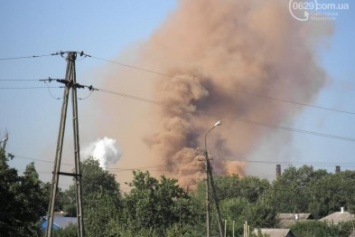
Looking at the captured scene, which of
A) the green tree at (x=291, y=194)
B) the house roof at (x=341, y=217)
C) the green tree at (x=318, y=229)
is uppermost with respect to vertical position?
the green tree at (x=291, y=194)

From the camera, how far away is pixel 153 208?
41406mm

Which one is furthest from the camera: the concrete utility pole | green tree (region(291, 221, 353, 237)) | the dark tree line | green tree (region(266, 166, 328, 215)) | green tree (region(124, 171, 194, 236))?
green tree (region(266, 166, 328, 215))

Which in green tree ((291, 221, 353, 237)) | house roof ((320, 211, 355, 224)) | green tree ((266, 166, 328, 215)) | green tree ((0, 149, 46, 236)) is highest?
green tree ((266, 166, 328, 215))

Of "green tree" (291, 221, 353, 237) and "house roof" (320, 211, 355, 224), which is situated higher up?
"house roof" (320, 211, 355, 224)

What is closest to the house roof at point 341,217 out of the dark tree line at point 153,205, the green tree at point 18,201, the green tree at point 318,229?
the dark tree line at point 153,205

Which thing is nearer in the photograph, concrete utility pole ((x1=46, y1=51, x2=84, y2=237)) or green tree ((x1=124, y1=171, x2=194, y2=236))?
concrete utility pole ((x1=46, y1=51, x2=84, y2=237))

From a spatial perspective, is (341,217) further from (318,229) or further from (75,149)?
(75,149)

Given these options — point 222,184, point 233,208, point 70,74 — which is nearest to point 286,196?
point 222,184

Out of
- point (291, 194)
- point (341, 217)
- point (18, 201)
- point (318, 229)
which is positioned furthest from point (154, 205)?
point (291, 194)

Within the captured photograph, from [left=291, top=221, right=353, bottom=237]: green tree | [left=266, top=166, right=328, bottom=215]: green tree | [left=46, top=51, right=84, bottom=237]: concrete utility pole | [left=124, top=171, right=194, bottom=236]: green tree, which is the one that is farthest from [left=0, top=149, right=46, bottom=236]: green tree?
[left=266, top=166, right=328, bottom=215]: green tree

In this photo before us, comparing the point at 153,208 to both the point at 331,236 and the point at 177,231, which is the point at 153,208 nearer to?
the point at 177,231

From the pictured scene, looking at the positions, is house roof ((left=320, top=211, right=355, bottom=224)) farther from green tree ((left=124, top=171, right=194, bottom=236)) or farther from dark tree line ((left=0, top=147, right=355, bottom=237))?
green tree ((left=124, top=171, right=194, bottom=236))

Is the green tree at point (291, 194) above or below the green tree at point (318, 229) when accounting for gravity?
above

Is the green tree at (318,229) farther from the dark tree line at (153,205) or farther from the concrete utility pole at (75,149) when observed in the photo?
the concrete utility pole at (75,149)
